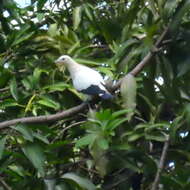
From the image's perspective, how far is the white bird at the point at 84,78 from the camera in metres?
2.71

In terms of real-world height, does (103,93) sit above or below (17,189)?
above

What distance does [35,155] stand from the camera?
7.72 feet

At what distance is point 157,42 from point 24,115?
65 centimetres

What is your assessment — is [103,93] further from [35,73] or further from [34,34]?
[34,34]

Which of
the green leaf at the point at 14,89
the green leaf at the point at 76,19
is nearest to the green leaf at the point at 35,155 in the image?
the green leaf at the point at 14,89

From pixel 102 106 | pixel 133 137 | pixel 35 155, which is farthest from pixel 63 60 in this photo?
pixel 35 155

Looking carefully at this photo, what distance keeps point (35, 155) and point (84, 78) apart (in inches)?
23.5

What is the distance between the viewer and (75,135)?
2.72 m

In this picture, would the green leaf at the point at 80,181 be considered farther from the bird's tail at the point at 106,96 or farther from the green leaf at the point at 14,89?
the green leaf at the point at 14,89

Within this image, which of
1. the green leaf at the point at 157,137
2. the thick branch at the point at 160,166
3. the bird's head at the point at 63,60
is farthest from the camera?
the bird's head at the point at 63,60

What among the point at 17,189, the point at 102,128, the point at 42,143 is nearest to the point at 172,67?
the point at 102,128

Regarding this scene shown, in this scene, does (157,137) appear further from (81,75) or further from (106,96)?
(81,75)

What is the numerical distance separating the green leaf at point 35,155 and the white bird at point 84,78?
0.35m

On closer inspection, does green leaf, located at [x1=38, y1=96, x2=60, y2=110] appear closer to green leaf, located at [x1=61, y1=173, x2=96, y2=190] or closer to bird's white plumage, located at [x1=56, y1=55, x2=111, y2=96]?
bird's white plumage, located at [x1=56, y1=55, x2=111, y2=96]
